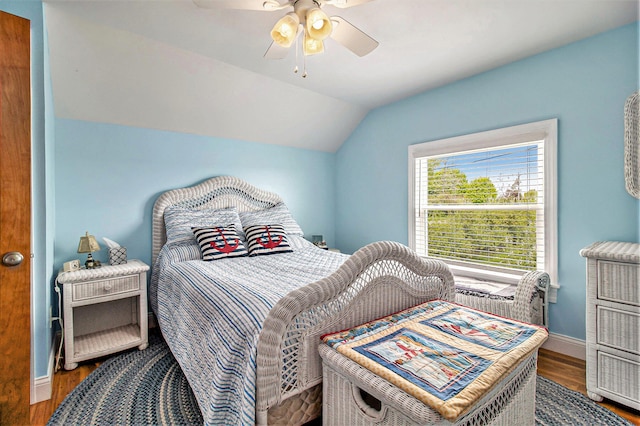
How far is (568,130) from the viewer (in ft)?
7.64

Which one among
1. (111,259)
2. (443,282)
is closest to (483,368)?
(443,282)

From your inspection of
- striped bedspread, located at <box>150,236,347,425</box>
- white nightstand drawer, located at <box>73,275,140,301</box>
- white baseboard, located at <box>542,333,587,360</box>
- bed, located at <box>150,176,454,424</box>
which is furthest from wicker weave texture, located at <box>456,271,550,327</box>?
white nightstand drawer, located at <box>73,275,140,301</box>

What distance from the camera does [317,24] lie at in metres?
1.57

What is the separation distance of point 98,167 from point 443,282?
9.62 feet

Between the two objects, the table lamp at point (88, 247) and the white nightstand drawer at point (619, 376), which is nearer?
the white nightstand drawer at point (619, 376)

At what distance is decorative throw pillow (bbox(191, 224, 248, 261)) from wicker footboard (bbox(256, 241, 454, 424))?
5.01 ft

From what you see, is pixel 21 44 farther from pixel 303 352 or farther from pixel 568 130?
pixel 568 130

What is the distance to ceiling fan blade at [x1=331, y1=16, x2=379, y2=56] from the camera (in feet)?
5.49

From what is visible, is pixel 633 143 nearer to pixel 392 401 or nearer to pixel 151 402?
pixel 392 401

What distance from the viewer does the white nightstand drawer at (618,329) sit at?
67.4 inches

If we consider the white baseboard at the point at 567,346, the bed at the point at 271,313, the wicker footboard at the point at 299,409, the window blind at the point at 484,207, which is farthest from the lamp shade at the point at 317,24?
the white baseboard at the point at 567,346

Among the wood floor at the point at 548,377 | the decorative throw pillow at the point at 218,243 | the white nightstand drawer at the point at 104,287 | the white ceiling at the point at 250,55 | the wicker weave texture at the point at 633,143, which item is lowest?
the wood floor at the point at 548,377

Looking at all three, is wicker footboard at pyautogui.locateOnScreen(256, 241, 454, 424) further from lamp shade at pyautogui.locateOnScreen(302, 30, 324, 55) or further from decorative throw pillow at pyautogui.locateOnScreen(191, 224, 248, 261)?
decorative throw pillow at pyautogui.locateOnScreen(191, 224, 248, 261)

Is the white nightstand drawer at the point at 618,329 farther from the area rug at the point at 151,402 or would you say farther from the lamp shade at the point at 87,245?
the lamp shade at the point at 87,245
